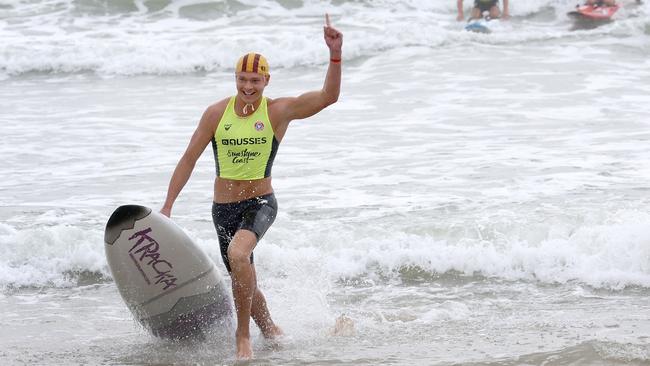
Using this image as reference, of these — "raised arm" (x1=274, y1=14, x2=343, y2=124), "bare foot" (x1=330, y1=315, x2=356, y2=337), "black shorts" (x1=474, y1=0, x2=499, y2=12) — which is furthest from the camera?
"black shorts" (x1=474, y1=0, x2=499, y2=12)

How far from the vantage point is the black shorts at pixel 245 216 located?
18.7 feet

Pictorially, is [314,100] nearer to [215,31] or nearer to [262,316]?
[262,316]

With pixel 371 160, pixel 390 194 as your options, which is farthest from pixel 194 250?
pixel 371 160

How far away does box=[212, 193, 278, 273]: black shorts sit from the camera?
570 centimetres

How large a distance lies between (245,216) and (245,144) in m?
0.38

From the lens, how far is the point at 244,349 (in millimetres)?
5707

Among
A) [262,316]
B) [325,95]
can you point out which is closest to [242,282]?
[262,316]

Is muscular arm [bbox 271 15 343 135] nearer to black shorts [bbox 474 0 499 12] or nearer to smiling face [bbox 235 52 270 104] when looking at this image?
smiling face [bbox 235 52 270 104]

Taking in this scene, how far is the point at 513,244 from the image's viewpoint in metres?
7.92

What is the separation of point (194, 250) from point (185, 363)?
66 centimetres

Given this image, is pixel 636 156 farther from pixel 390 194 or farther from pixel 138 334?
pixel 138 334

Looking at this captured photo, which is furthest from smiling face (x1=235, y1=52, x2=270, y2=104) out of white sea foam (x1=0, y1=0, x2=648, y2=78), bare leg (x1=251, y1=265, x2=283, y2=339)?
white sea foam (x1=0, y1=0, x2=648, y2=78)

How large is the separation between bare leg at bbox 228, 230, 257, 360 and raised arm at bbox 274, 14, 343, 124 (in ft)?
2.25

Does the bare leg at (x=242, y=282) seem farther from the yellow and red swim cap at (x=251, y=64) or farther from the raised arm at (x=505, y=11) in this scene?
the raised arm at (x=505, y=11)
